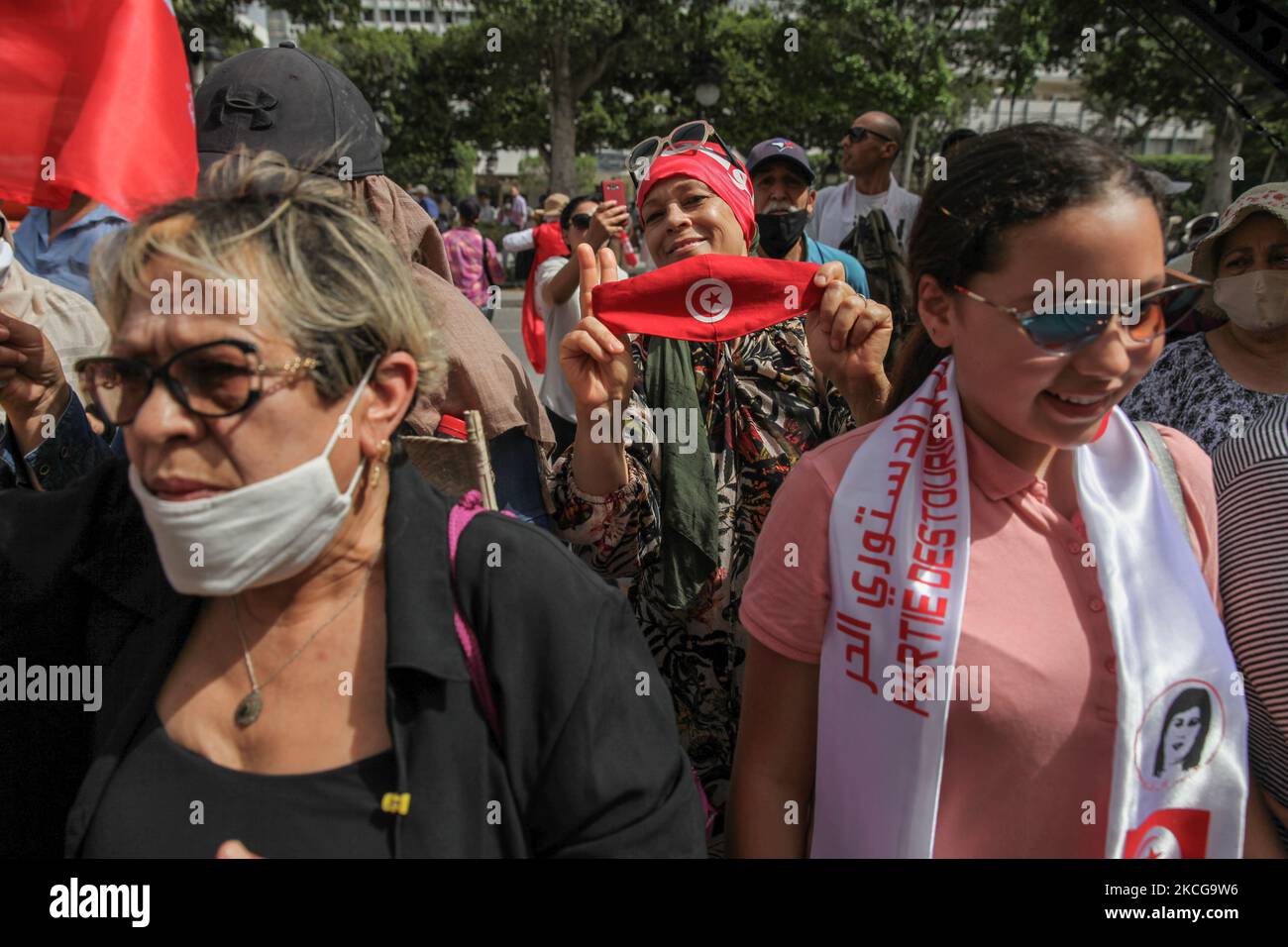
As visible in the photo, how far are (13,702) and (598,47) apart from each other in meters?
27.0

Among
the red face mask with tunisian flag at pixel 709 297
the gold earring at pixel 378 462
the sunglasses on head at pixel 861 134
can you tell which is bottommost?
the gold earring at pixel 378 462

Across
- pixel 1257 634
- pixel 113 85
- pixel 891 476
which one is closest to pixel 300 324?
pixel 891 476

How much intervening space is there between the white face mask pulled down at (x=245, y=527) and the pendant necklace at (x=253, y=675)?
0.14m

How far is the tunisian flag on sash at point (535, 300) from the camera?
609 centimetres

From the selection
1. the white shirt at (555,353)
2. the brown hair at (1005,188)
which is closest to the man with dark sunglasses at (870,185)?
the white shirt at (555,353)

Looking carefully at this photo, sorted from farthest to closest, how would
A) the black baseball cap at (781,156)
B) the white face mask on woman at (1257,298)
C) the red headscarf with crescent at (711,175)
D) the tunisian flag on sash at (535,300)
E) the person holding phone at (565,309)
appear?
the tunisian flag on sash at (535,300), the black baseball cap at (781,156), the person holding phone at (565,309), the white face mask on woman at (1257,298), the red headscarf with crescent at (711,175)

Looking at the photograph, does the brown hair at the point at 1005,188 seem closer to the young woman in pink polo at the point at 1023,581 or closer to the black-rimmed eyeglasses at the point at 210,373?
the young woman in pink polo at the point at 1023,581

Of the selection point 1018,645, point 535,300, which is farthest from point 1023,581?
point 535,300

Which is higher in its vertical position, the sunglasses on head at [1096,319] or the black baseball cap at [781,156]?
the black baseball cap at [781,156]

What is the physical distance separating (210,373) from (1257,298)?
9.67 ft

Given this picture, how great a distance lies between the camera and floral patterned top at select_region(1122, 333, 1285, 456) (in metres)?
2.75

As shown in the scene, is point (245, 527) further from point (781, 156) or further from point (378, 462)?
point (781, 156)

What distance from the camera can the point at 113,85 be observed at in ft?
7.80

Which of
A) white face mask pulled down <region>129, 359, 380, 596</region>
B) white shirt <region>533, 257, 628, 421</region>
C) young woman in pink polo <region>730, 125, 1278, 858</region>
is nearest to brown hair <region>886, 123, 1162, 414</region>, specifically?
young woman in pink polo <region>730, 125, 1278, 858</region>
